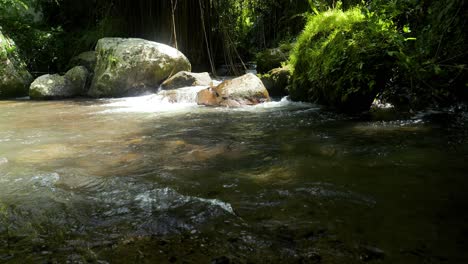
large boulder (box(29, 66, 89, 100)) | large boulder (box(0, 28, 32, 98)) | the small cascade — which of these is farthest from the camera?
large boulder (box(0, 28, 32, 98))

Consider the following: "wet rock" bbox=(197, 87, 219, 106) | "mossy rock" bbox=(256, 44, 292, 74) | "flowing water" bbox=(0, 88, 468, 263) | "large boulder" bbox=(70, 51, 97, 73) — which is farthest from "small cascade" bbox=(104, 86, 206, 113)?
"large boulder" bbox=(70, 51, 97, 73)

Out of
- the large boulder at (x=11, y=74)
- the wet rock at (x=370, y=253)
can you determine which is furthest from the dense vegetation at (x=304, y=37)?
the wet rock at (x=370, y=253)

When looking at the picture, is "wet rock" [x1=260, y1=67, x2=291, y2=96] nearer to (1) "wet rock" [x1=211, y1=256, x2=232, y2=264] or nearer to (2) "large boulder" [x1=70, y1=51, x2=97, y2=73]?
(2) "large boulder" [x1=70, y1=51, x2=97, y2=73]

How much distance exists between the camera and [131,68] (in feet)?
26.3

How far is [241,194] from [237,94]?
427cm

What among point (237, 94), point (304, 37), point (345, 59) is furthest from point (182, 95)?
point (345, 59)

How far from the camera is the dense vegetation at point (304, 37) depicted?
4184 millimetres

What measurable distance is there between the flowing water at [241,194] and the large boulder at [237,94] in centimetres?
199

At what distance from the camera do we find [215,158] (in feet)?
10.3

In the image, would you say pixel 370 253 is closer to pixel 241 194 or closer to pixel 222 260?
pixel 222 260

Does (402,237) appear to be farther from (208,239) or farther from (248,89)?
(248,89)

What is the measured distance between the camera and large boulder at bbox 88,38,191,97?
26.3 ft

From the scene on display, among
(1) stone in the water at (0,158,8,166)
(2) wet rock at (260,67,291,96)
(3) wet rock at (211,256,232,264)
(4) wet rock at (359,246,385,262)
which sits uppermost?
(2) wet rock at (260,67,291,96)

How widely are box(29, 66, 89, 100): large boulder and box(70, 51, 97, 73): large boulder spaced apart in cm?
39
